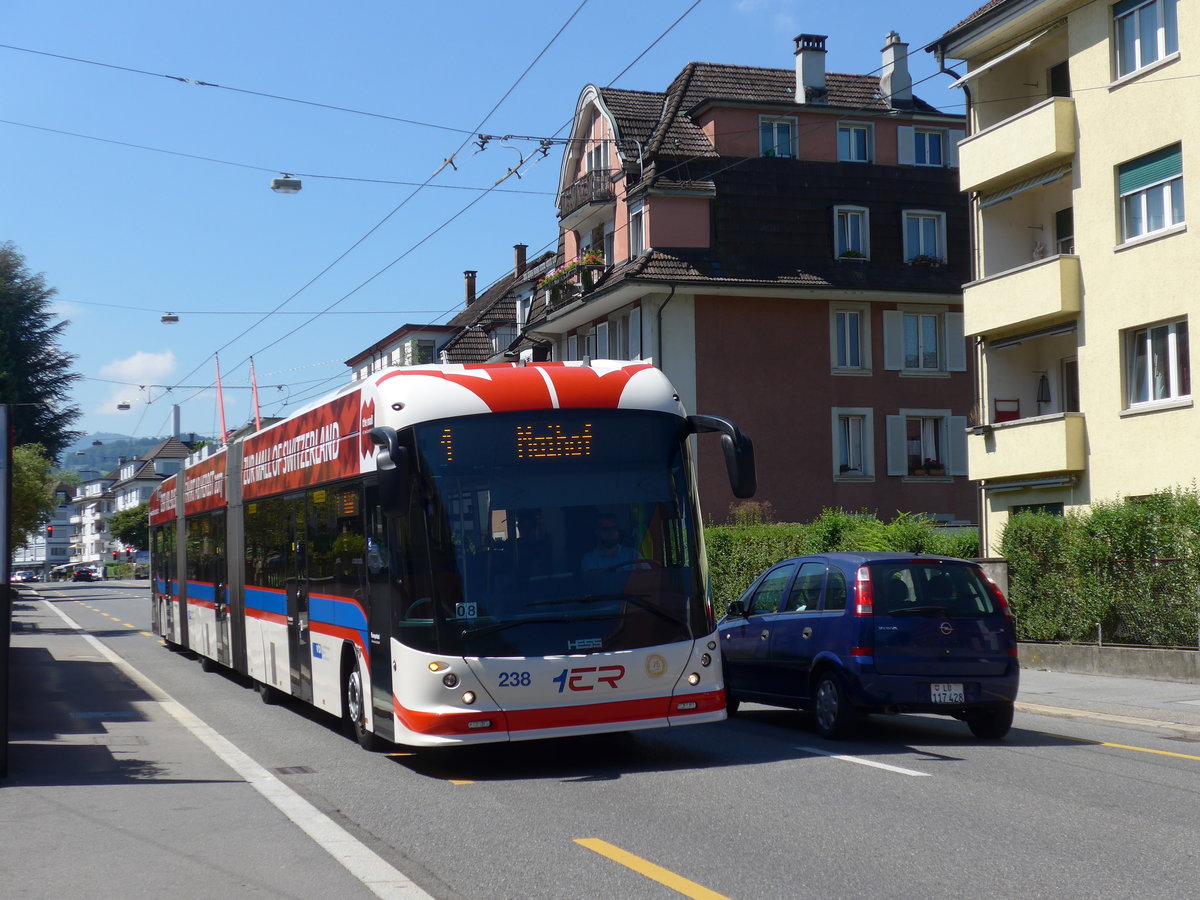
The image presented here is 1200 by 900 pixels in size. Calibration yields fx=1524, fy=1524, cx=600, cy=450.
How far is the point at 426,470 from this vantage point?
36.9 feet

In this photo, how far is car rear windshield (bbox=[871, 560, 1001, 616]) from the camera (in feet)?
41.7

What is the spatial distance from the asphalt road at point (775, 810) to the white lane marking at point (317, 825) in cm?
10

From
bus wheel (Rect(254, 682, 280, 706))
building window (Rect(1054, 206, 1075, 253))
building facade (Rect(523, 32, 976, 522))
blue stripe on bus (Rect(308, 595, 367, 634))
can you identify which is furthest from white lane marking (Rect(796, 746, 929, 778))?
building facade (Rect(523, 32, 976, 522))

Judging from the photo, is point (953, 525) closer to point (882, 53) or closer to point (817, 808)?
point (882, 53)

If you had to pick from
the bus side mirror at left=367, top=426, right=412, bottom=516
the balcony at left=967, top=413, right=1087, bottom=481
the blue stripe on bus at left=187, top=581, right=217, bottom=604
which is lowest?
the blue stripe on bus at left=187, top=581, right=217, bottom=604

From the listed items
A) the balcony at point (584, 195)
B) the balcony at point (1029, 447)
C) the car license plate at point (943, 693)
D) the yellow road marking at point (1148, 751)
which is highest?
the balcony at point (584, 195)

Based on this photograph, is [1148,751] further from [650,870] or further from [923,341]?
[923,341]

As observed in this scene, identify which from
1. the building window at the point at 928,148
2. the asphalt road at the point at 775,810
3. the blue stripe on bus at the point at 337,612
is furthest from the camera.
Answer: the building window at the point at 928,148

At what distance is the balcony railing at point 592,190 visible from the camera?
43219mm

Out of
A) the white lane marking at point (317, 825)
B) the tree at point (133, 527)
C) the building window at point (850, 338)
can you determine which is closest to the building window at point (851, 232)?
the building window at point (850, 338)

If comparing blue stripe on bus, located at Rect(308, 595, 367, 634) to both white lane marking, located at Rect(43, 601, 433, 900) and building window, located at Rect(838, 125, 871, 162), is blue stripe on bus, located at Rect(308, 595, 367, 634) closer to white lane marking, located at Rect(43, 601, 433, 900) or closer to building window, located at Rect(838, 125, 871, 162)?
white lane marking, located at Rect(43, 601, 433, 900)

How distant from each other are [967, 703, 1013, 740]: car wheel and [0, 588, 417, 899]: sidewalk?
6014mm

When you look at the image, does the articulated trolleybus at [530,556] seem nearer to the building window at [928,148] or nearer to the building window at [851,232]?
the building window at [851,232]


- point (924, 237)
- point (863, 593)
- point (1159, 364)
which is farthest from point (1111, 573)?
point (924, 237)
